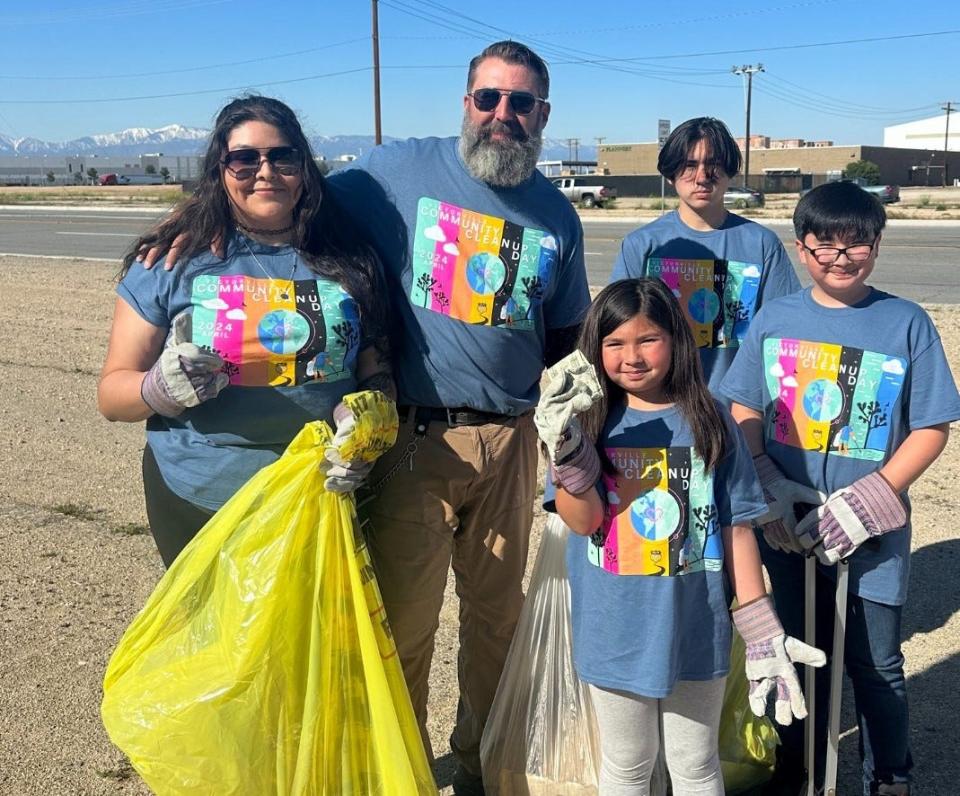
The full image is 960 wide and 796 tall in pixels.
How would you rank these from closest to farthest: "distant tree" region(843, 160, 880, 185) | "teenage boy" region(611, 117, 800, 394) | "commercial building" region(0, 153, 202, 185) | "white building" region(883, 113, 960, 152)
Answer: "teenage boy" region(611, 117, 800, 394), "distant tree" region(843, 160, 880, 185), "commercial building" region(0, 153, 202, 185), "white building" region(883, 113, 960, 152)

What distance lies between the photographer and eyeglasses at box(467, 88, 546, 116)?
2.52 meters

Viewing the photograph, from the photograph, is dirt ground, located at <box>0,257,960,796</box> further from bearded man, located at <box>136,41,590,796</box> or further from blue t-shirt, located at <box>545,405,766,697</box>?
blue t-shirt, located at <box>545,405,766,697</box>

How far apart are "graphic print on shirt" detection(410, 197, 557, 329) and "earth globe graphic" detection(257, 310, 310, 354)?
0.39 m

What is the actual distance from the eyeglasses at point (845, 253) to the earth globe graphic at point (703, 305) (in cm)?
58

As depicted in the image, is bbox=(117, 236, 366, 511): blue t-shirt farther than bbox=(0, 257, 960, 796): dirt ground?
No

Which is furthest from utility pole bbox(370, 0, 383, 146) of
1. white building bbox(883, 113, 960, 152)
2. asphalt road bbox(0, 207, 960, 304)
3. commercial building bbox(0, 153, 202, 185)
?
white building bbox(883, 113, 960, 152)

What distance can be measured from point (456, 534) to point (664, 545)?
0.83 meters

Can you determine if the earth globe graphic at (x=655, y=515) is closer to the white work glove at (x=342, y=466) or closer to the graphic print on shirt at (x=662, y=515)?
the graphic print on shirt at (x=662, y=515)

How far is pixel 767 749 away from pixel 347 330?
5.20ft

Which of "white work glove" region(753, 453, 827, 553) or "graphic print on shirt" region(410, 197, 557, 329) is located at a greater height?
"graphic print on shirt" region(410, 197, 557, 329)

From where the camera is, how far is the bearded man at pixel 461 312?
8.21 feet

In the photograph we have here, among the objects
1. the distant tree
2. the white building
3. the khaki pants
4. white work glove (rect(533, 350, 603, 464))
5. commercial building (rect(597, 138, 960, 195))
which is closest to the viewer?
white work glove (rect(533, 350, 603, 464))

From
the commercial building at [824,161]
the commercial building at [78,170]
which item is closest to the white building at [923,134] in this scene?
the commercial building at [824,161]

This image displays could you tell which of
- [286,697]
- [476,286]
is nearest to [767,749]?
[286,697]
